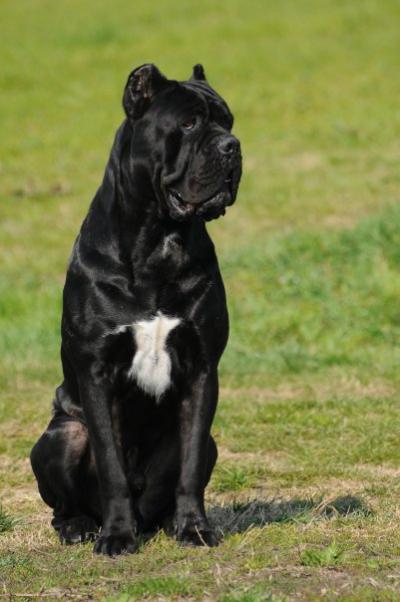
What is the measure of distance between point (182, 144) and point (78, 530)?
1.77 m

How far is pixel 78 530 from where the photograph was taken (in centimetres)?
548

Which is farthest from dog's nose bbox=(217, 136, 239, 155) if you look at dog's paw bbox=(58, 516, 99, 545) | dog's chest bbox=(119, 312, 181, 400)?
dog's paw bbox=(58, 516, 99, 545)

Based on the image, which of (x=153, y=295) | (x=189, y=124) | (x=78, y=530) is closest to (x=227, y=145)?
(x=189, y=124)

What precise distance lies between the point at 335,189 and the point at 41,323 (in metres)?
5.07

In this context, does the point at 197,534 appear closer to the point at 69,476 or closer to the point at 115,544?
the point at 115,544

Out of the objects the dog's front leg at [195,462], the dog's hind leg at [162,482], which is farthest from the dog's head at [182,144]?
the dog's hind leg at [162,482]

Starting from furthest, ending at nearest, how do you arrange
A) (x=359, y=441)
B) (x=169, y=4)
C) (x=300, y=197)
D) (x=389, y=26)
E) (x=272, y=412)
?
(x=169, y=4) < (x=389, y=26) < (x=300, y=197) < (x=272, y=412) < (x=359, y=441)

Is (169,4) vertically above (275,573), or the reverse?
(169,4)

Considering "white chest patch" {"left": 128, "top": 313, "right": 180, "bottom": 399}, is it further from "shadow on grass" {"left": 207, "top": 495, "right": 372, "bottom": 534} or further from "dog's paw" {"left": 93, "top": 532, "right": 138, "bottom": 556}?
"shadow on grass" {"left": 207, "top": 495, "right": 372, "bottom": 534}

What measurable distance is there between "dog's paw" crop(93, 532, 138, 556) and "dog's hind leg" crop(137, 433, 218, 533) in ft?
1.20

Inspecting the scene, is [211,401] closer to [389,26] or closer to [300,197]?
[300,197]

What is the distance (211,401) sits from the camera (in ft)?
17.0

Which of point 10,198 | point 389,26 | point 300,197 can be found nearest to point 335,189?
point 300,197

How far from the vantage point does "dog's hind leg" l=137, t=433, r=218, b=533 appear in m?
5.36
